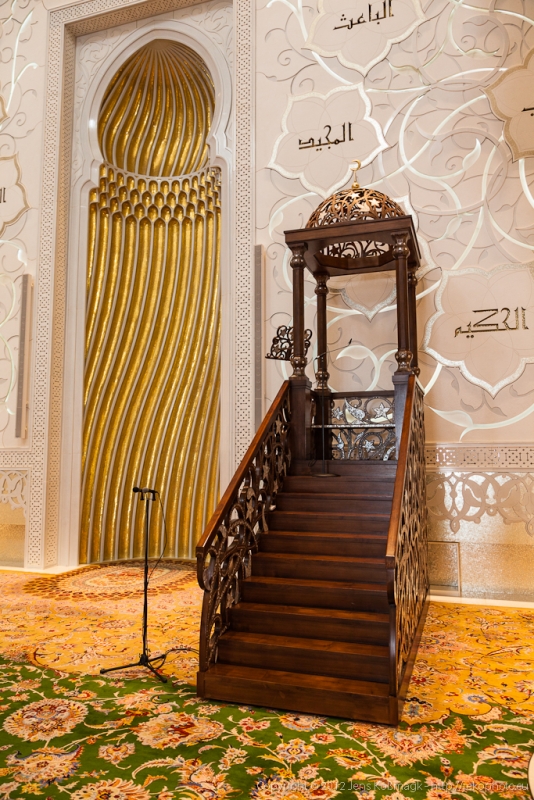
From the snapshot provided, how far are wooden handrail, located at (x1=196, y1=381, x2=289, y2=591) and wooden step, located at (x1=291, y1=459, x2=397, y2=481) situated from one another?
0.43 meters

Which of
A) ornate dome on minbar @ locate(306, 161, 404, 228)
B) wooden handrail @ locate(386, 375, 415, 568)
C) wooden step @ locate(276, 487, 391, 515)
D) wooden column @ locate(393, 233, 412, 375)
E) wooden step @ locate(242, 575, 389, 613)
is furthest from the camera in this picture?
ornate dome on minbar @ locate(306, 161, 404, 228)

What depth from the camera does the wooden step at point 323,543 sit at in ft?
9.98

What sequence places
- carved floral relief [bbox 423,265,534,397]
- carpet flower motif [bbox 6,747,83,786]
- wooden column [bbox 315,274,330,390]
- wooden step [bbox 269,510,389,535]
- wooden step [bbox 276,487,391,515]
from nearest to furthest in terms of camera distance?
1. carpet flower motif [bbox 6,747,83,786]
2. wooden step [bbox 269,510,389,535]
3. wooden step [bbox 276,487,391,515]
4. carved floral relief [bbox 423,265,534,397]
5. wooden column [bbox 315,274,330,390]

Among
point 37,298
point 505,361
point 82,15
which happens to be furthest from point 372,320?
point 82,15

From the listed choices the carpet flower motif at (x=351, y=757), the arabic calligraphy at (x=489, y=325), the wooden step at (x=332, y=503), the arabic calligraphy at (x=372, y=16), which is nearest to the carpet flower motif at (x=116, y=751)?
the carpet flower motif at (x=351, y=757)

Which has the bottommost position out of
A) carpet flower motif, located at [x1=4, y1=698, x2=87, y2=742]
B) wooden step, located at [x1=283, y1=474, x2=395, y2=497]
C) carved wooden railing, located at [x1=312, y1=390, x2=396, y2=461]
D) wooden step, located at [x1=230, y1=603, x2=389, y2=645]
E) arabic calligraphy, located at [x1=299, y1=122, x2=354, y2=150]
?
carpet flower motif, located at [x1=4, y1=698, x2=87, y2=742]

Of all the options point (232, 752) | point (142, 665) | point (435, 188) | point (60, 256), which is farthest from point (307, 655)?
point (60, 256)

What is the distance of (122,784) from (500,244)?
4.03 metres

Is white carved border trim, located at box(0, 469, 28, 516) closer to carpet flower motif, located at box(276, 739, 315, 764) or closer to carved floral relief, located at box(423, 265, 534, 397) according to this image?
carved floral relief, located at box(423, 265, 534, 397)

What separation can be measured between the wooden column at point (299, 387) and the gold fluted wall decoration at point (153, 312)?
6.24ft

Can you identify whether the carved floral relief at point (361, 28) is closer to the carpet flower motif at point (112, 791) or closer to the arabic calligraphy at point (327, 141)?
the arabic calligraphy at point (327, 141)

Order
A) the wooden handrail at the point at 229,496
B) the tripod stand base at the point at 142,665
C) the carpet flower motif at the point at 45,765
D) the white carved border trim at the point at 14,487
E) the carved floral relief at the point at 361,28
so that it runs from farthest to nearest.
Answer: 1. the white carved border trim at the point at 14,487
2. the carved floral relief at the point at 361,28
3. the tripod stand base at the point at 142,665
4. the wooden handrail at the point at 229,496
5. the carpet flower motif at the point at 45,765


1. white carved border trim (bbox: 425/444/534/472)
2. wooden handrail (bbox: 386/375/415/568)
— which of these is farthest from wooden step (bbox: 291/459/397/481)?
white carved border trim (bbox: 425/444/534/472)

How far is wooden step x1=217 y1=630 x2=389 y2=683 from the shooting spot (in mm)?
2481
